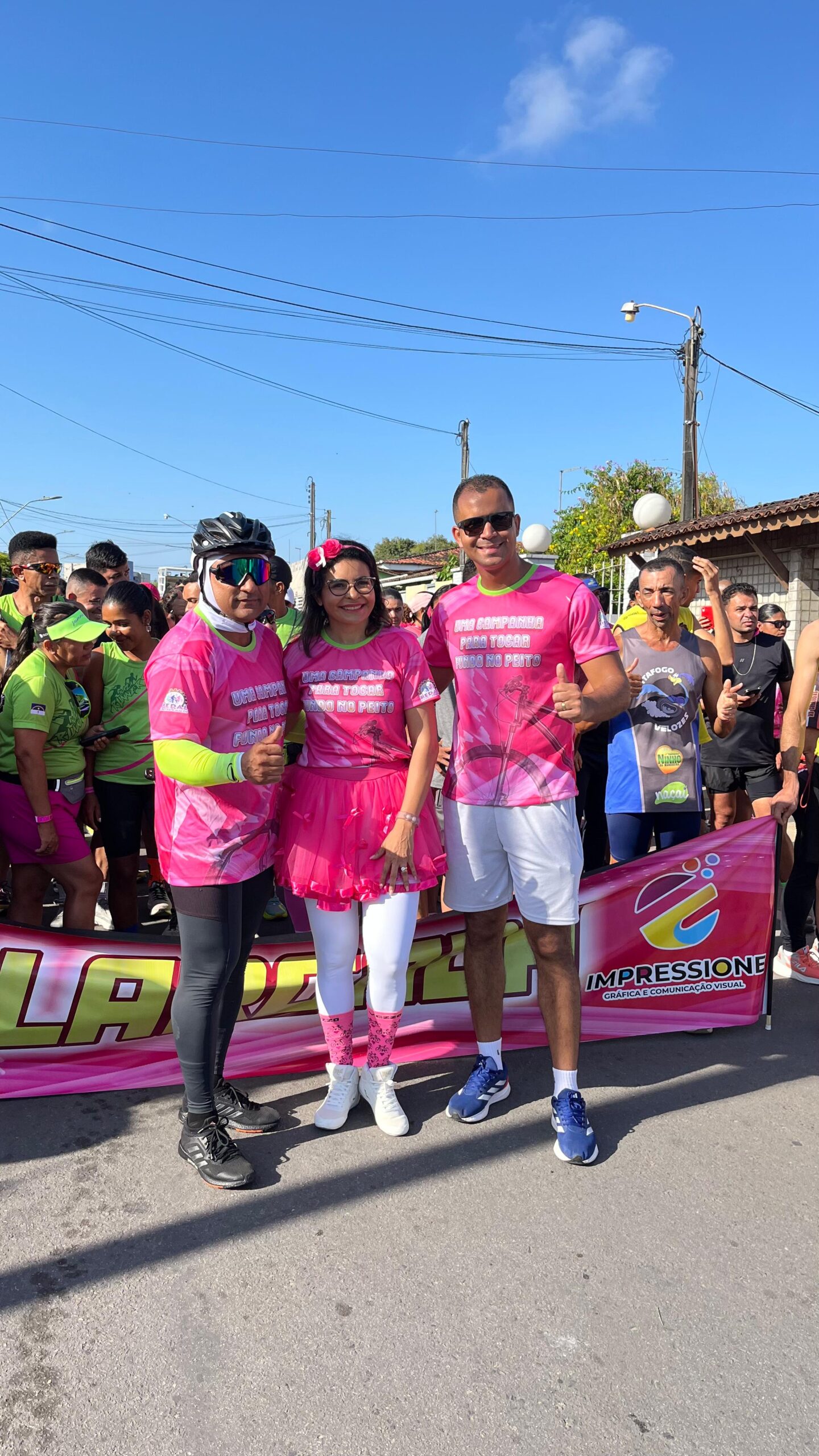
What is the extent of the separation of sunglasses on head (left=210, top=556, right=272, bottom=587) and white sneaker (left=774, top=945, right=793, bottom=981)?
3472 millimetres

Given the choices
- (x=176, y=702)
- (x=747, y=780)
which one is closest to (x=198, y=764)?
(x=176, y=702)

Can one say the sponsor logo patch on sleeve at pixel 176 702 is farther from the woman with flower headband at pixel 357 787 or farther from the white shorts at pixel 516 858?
the white shorts at pixel 516 858

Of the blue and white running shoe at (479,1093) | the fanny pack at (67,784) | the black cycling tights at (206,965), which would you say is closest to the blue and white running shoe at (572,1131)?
the blue and white running shoe at (479,1093)

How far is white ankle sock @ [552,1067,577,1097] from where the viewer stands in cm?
310

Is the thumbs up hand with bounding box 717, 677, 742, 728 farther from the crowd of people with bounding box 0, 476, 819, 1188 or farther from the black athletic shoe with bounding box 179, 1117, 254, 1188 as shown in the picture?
the black athletic shoe with bounding box 179, 1117, 254, 1188

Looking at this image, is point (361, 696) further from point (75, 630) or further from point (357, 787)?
point (75, 630)

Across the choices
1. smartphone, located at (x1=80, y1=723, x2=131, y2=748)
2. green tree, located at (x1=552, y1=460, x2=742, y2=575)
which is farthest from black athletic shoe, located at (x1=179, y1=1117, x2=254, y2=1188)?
green tree, located at (x1=552, y1=460, x2=742, y2=575)

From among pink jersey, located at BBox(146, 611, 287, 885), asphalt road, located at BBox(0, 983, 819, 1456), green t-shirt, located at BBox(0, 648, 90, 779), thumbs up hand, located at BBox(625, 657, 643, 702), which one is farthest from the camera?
thumbs up hand, located at BBox(625, 657, 643, 702)

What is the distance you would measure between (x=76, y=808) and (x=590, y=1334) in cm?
293

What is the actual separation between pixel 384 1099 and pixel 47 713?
2.01 m

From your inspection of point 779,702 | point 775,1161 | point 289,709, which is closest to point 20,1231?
point 289,709

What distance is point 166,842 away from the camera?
282 centimetres

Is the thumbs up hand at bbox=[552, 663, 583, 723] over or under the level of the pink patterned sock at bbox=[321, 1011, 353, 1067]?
over

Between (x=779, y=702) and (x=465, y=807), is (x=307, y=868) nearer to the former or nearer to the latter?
(x=465, y=807)
